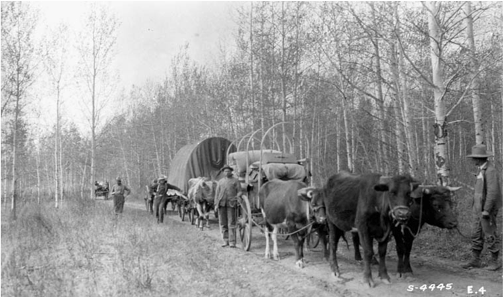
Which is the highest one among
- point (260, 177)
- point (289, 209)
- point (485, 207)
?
point (260, 177)

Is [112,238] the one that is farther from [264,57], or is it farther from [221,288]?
[264,57]

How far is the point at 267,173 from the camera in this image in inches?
411

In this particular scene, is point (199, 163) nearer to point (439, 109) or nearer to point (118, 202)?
point (118, 202)

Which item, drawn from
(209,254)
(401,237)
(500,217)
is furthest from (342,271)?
(500,217)

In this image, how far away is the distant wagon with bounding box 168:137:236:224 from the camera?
16734 millimetres

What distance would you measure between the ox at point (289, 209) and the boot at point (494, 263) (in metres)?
2.82

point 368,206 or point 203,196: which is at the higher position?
point 368,206

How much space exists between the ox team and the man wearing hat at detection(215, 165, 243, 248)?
209cm

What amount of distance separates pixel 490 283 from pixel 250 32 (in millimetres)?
16794

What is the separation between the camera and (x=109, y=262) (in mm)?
→ 8359

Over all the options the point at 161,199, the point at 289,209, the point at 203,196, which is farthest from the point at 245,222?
the point at 161,199

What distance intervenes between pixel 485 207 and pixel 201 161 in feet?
37.9

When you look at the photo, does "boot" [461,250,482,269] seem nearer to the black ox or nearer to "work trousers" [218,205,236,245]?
the black ox

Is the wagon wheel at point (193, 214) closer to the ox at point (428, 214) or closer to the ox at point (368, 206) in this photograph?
the ox at point (368, 206)
